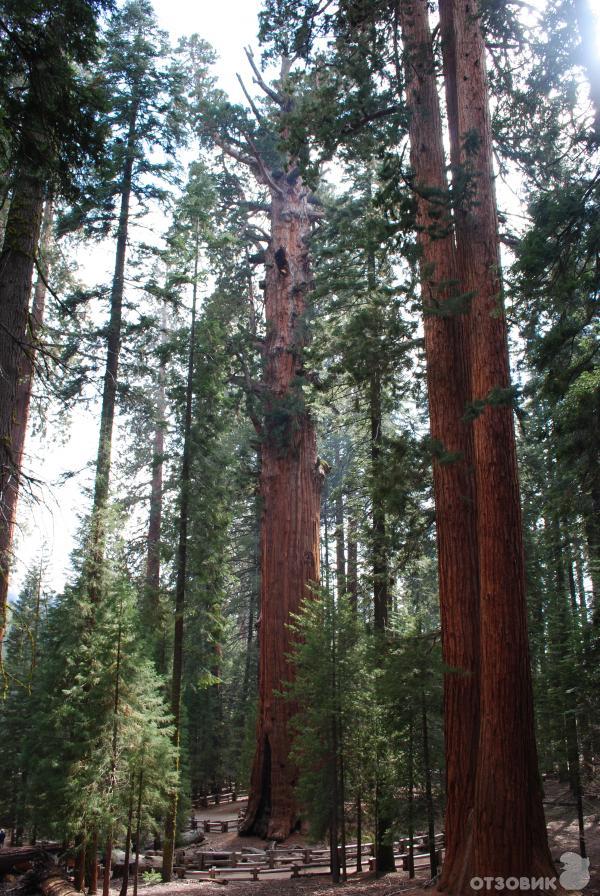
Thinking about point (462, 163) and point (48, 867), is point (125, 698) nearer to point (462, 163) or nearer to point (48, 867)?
point (48, 867)

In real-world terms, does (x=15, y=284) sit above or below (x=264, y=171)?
below

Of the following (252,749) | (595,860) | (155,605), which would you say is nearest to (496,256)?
(595,860)

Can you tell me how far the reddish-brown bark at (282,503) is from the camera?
16172 millimetres

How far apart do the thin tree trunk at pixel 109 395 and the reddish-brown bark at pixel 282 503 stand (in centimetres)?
423

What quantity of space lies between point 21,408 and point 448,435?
31.5ft

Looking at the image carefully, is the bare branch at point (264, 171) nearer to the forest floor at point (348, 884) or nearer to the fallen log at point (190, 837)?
the forest floor at point (348, 884)

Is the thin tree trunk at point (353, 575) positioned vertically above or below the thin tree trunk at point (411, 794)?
above

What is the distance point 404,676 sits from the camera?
11.0m

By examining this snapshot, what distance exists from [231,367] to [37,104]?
14.0 metres

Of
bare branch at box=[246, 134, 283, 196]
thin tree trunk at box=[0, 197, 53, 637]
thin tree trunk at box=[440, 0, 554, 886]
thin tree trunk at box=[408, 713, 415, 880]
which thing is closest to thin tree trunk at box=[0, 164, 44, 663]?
thin tree trunk at box=[0, 197, 53, 637]

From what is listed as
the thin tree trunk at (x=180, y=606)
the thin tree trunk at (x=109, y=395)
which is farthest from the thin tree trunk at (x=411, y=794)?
the thin tree trunk at (x=109, y=395)

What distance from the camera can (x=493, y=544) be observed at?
728cm

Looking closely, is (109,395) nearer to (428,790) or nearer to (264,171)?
(264,171)

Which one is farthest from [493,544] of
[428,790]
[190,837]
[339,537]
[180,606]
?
[190,837]
